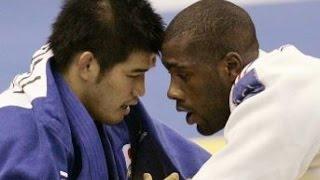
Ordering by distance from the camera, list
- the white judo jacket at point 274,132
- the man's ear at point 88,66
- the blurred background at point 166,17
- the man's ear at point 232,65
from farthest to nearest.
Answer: the blurred background at point 166,17 → the man's ear at point 88,66 → the man's ear at point 232,65 → the white judo jacket at point 274,132

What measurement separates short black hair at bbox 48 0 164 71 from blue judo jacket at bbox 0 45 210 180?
6cm

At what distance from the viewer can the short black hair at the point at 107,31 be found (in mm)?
1233

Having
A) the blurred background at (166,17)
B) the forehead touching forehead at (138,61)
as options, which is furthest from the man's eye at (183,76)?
the blurred background at (166,17)

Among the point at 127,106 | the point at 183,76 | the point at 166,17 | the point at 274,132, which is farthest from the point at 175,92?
the point at 166,17

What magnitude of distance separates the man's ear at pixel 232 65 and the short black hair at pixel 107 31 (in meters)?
0.15

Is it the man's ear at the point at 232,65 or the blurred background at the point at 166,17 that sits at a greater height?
the man's ear at the point at 232,65

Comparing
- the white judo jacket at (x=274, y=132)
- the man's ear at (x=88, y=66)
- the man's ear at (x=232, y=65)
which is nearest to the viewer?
the white judo jacket at (x=274, y=132)

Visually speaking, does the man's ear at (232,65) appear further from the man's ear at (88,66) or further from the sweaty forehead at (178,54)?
the man's ear at (88,66)

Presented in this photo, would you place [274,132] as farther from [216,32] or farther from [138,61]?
[138,61]

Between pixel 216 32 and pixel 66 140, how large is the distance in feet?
0.97

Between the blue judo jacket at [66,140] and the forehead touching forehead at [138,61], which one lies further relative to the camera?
the forehead touching forehead at [138,61]

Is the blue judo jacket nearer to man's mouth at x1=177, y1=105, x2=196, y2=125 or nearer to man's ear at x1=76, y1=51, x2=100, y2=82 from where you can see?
man's ear at x1=76, y1=51, x2=100, y2=82

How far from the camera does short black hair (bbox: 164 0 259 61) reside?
3.67ft

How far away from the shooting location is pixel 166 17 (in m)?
2.13
